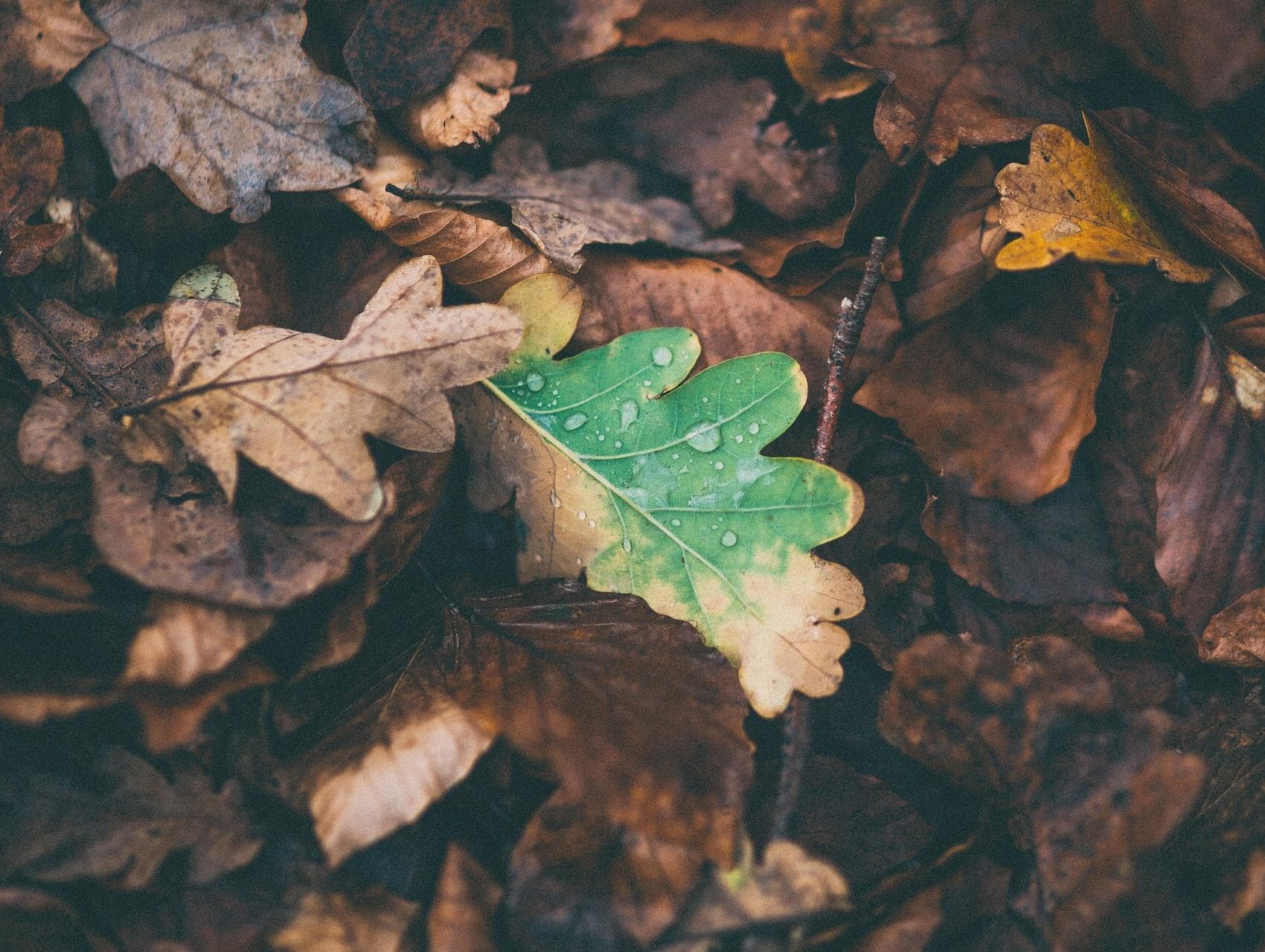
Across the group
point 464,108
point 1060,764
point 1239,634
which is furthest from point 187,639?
point 1239,634

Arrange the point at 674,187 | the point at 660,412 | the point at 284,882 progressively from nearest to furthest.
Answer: the point at 284,882 → the point at 660,412 → the point at 674,187

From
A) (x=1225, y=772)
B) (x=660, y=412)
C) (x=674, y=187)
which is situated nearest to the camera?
(x=1225, y=772)

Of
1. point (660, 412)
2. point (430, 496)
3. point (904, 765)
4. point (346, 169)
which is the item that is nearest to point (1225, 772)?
point (904, 765)

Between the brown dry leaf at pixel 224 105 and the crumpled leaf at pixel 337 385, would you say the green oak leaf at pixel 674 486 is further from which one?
the brown dry leaf at pixel 224 105

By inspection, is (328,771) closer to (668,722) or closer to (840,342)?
(668,722)

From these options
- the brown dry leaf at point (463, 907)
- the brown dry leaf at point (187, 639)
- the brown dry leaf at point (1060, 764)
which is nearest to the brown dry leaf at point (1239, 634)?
the brown dry leaf at point (1060, 764)
